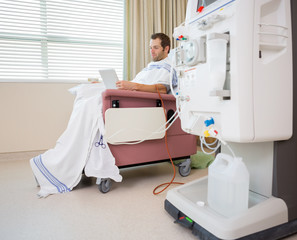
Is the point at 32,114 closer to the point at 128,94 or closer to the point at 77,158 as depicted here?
the point at 77,158

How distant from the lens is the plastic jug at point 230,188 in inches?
33.7

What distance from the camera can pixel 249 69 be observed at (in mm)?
772

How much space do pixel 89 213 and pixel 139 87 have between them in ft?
2.62

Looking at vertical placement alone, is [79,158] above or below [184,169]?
above

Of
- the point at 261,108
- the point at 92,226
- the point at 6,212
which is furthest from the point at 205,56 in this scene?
the point at 6,212

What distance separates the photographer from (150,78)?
168 centimetres

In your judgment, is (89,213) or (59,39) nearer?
(89,213)

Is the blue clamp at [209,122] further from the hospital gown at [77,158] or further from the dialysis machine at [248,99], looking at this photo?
the hospital gown at [77,158]

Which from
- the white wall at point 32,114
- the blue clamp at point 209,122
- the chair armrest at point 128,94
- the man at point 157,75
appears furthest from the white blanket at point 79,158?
the white wall at point 32,114

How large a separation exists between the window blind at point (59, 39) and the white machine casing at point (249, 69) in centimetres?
194

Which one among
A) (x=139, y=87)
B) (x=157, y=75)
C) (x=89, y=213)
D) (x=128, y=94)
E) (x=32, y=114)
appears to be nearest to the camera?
(x=89, y=213)

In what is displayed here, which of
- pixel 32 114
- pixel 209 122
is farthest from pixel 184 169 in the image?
pixel 32 114

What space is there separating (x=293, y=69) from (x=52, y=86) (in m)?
2.18

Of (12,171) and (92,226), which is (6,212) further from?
(12,171)
